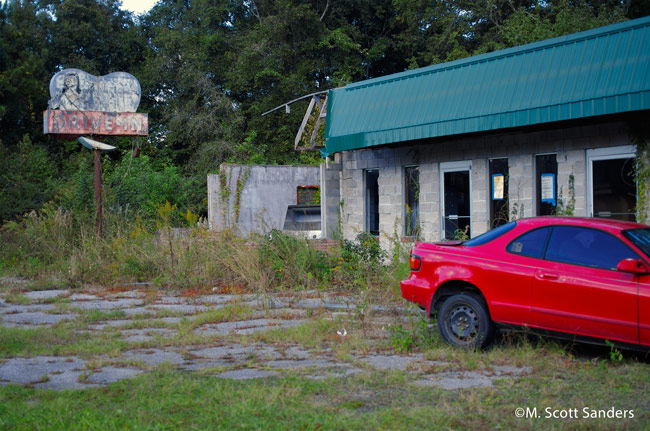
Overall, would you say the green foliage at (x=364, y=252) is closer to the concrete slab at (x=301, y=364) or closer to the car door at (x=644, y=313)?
the concrete slab at (x=301, y=364)

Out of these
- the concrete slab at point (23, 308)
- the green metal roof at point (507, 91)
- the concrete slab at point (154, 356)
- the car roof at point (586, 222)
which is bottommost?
the concrete slab at point (154, 356)

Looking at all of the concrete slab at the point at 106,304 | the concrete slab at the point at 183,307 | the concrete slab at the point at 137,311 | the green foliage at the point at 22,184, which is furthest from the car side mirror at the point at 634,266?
the green foliage at the point at 22,184

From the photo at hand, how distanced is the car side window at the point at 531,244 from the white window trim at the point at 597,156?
5338 mm

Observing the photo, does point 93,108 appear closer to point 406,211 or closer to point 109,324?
point 406,211

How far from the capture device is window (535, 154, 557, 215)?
13.4 metres

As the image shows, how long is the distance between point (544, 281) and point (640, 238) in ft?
3.86

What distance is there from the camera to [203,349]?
335 inches

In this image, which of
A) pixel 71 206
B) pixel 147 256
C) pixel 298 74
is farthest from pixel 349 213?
pixel 298 74

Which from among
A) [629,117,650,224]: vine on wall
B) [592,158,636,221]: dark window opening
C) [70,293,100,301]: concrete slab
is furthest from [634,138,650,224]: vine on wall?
[70,293,100,301]: concrete slab

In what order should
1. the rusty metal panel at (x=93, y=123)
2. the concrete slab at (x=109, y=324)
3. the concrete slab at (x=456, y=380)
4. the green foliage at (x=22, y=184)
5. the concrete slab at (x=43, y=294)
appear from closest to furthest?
1. the concrete slab at (x=456, y=380)
2. the concrete slab at (x=109, y=324)
3. the concrete slab at (x=43, y=294)
4. the rusty metal panel at (x=93, y=123)
5. the green foliage at (x=22, y=184)

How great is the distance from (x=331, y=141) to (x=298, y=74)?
18.3 m

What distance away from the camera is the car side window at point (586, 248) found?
7.38m

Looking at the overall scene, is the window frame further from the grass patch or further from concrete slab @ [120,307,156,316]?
the grass patch

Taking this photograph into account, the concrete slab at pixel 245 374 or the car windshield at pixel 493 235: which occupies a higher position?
the car windshield at pixel 493 235
